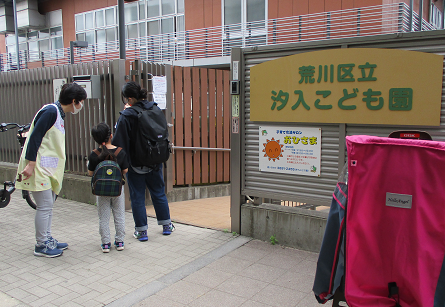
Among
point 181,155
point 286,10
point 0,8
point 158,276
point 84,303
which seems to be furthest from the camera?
point 0,8

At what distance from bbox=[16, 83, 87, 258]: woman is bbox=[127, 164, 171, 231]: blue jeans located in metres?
0.95

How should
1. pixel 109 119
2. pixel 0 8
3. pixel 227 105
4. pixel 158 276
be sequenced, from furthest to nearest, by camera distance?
pixel 0 8, pixel 227 105, pixel 109 119, pixel 158 276

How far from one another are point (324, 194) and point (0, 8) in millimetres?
29724

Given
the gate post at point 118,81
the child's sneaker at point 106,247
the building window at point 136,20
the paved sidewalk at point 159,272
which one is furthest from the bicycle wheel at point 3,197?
the building window at point 136,20

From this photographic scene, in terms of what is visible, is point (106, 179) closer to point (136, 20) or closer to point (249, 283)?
point (249, 283)

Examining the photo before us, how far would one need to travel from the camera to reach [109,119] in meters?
6.89

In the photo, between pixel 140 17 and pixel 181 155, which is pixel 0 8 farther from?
pixel 181 155

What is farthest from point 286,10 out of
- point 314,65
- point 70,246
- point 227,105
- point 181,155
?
point 70,246

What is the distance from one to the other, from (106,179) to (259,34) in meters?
13.0

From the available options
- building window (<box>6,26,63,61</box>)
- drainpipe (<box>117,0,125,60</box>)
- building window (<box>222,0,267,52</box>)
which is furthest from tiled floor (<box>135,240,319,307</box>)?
building window (<box>6,26,63,61</box>)

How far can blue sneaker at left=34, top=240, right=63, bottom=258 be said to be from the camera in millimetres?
4605

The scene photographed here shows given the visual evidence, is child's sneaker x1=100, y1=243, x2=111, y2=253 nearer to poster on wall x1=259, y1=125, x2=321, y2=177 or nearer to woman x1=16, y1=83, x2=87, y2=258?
woman x1=16, y1=83, x2=87, y2=258

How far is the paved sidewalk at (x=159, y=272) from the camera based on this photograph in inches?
143

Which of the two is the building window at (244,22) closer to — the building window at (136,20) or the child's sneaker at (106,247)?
the building window at (136,20)
